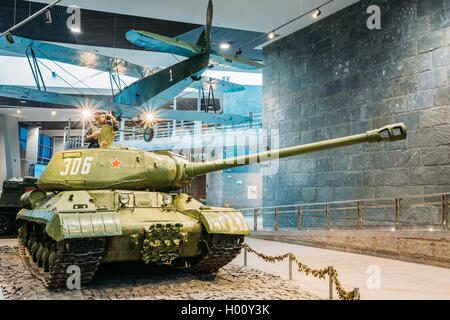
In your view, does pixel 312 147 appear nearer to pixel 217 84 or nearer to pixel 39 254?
pixel 39 254

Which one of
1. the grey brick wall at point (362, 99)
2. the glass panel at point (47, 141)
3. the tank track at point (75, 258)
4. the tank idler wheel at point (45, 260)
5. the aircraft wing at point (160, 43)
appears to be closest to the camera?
the tank track at point (75, 258)

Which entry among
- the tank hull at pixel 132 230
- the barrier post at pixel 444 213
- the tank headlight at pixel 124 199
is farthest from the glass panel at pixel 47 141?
the barrier post at pixel 444 213

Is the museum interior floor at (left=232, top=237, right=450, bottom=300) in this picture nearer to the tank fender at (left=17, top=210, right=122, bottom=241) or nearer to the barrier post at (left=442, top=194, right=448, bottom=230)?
the barrier post at (left=442, top=194, right=448, bottom=230)

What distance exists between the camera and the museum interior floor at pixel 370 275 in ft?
A: 20.8

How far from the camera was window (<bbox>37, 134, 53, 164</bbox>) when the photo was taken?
103 ft

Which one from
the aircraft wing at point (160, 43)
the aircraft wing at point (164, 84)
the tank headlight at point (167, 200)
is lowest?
the tank headlight at point (167, 200)

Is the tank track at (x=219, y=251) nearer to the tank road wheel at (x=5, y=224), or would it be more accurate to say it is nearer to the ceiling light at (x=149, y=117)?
the ceiling light at (x=149, y=117)

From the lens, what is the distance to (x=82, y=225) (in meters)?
5.80

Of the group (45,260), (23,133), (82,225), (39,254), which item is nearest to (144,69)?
(39,254)

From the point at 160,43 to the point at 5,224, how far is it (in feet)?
29.5

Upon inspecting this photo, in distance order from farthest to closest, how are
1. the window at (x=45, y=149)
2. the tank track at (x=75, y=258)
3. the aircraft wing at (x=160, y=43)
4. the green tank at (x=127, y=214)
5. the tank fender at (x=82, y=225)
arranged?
the window at (x=45, y=149), the aircraft wing at (x=160, y=43), the green tank at (x=127, y=214), the tank track at (x=75, y=258), the tank fender at (x=82, y=225)

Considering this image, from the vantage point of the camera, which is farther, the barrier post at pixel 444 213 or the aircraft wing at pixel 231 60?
the aircraft wing at pixel 231 60

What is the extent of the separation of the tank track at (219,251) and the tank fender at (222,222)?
0.20 m
